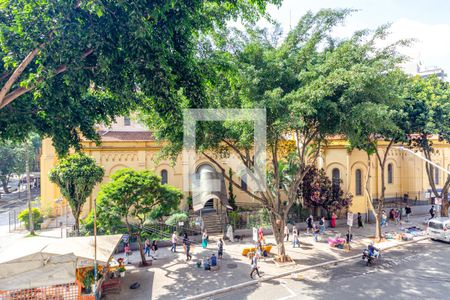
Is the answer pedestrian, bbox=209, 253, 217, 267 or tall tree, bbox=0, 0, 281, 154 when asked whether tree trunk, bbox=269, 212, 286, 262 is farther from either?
tall tree, bbox=0, 0, 281, 154

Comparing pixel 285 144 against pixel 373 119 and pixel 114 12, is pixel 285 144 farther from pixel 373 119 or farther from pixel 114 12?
pixel 114 12

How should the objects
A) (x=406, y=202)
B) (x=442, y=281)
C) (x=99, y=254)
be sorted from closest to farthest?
(x=99, y=254), (x=442, y=281), (x=406, y=202)

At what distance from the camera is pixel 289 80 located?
597 inches

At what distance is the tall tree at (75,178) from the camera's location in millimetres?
18547

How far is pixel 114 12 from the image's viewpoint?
8.49 metres

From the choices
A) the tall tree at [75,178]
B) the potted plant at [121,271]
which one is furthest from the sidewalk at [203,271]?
the tall tree at [75,178]

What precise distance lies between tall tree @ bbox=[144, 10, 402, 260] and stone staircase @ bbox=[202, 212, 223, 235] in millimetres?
7387

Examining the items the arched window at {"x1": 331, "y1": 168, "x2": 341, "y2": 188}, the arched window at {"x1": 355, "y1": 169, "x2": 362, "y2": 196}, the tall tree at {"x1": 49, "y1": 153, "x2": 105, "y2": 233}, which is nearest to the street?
the tall tree at {"x1": 49, "y1": 153, "x2": 105, "y2": 233}

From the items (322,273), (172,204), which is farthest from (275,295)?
(172,204)

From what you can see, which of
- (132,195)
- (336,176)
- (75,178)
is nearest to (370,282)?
(132,195)

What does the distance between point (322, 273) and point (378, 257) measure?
4.21 m

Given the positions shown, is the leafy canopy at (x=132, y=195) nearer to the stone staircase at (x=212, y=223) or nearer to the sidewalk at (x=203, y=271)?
the sidewalk at (x=203, y=271)

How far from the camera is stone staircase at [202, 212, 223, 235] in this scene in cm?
2333

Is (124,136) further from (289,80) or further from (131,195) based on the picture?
(289,80)
